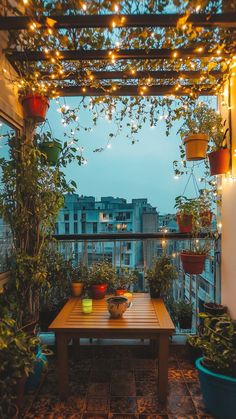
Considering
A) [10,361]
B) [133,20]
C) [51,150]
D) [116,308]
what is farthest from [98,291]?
[133,20]

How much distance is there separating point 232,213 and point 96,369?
1.83 m

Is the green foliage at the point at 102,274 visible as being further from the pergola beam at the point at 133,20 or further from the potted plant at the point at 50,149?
the pergola beam at the point at 133,20

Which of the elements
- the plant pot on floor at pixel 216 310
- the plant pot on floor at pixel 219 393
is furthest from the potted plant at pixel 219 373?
the plant pot on floor at pixel 216 310

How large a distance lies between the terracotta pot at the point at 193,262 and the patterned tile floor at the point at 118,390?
0.82 m

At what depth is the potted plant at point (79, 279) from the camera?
2402 millimetres

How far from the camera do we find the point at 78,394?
1.85 m

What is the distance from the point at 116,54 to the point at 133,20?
13.6 inches

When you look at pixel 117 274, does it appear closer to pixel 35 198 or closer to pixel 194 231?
pixel 194 231

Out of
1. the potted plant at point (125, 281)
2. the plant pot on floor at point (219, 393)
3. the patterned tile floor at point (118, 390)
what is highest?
the potted plant at point (125, 281)

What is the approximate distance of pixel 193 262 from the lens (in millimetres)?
2301

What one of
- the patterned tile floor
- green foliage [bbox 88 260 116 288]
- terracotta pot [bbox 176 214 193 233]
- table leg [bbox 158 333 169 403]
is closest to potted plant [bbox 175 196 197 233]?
terracotta pot [bbox 176 214 193 233]

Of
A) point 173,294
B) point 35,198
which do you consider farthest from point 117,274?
point 35,198

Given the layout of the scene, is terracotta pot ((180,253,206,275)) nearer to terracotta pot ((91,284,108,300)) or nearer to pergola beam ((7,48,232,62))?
terracotta pot ((91,284,108,300))

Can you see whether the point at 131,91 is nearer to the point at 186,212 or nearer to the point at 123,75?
the point at 123,75
